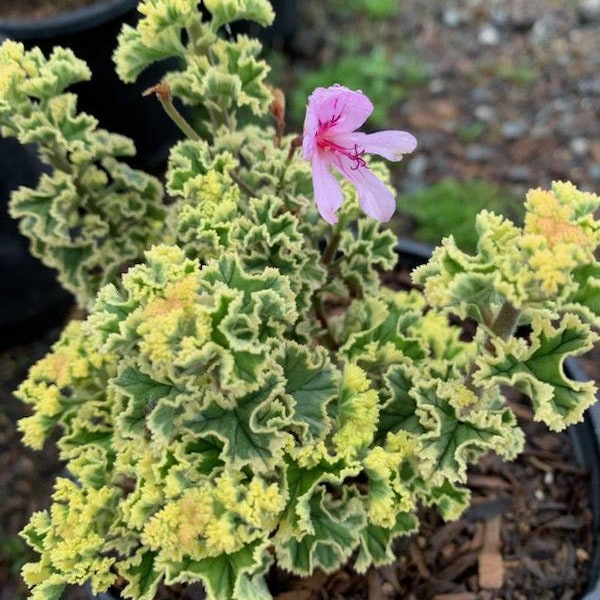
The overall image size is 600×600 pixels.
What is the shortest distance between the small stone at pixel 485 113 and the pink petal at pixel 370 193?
2755 millimetres

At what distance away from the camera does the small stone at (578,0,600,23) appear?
15.3 ft

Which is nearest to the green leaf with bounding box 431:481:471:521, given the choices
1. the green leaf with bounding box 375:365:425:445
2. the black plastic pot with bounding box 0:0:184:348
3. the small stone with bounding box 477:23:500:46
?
the green leaf with bounding box 375:365:425:445

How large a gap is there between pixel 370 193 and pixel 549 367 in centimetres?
49

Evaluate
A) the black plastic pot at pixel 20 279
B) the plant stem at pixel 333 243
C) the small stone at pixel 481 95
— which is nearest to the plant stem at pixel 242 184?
the plant stem at pixel 333 243

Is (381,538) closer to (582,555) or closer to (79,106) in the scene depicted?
(582,555)

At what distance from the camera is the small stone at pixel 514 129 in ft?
13.8

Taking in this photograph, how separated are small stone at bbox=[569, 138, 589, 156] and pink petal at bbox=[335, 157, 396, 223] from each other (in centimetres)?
263

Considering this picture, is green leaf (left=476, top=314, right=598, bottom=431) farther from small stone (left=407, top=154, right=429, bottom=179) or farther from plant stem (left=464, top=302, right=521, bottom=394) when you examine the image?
small stone (left=407, top=154, right=429, bottom=179)

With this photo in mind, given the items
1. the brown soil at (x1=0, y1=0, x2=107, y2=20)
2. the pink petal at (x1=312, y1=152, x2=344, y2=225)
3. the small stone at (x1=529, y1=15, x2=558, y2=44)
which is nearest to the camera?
the pink petal at (x1=312, y1=152, x2=344, y2=225)

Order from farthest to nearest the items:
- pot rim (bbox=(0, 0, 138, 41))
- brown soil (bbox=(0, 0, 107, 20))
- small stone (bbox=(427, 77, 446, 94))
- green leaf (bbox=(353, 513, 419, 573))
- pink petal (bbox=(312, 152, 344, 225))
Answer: small stone (bbox=(427, 77, 446, 94)) → brown soil (bbox=(0, 0, 107, 20)) → pot rim (bbox=(0, 0, 138, 41)) → green leaf (bbox=(353, 513, 419, 573)) → pink petal (bbox=(312, 152, 344, 225))

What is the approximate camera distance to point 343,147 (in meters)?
1.71

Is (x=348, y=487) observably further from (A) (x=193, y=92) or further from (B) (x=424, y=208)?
(B) (x=424, y=208)

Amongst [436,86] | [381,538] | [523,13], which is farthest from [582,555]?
[523,13]

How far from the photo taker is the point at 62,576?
170cm
